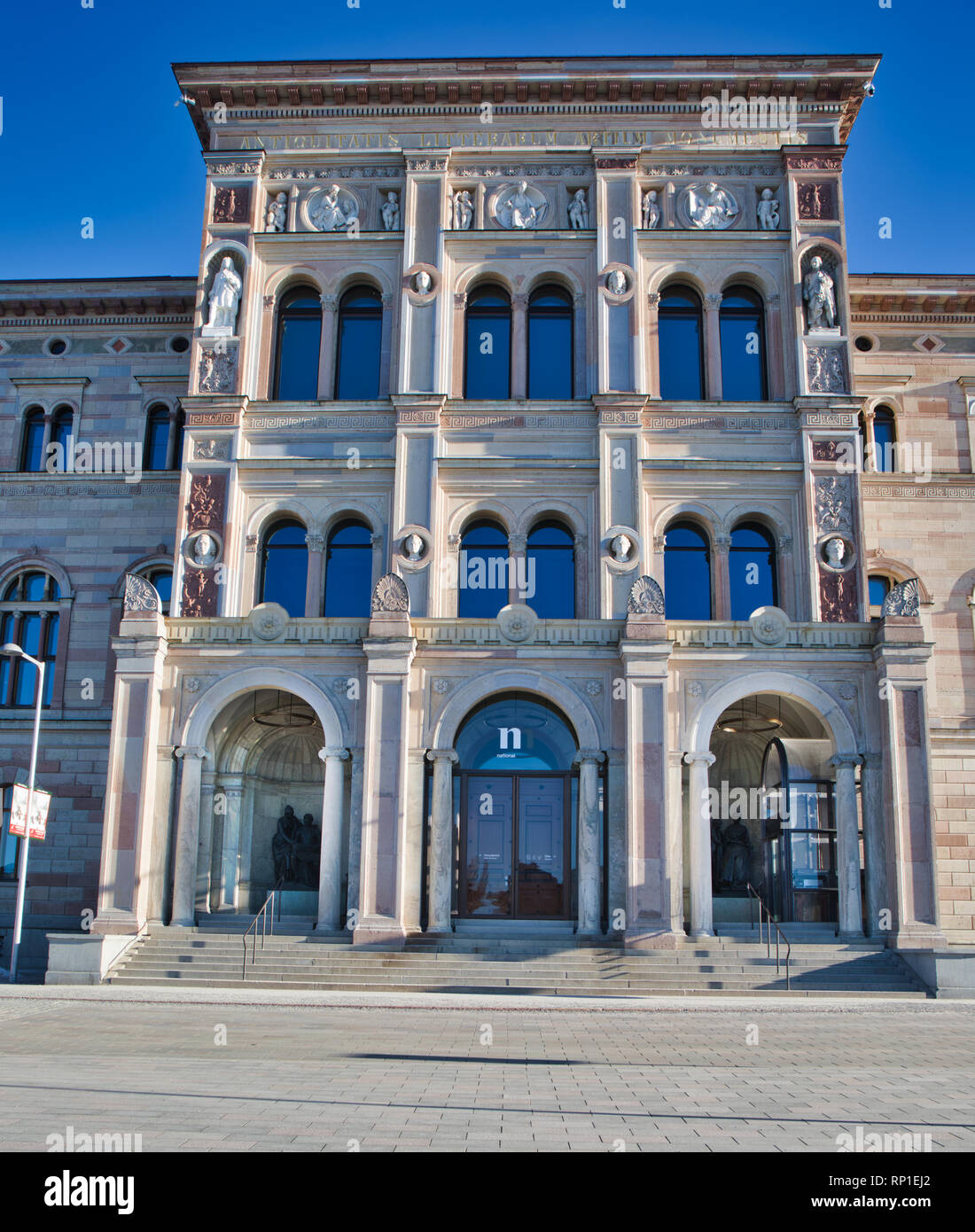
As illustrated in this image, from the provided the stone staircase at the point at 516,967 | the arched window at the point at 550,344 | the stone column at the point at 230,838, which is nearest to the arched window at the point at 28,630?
the stone column at the point at 230,838

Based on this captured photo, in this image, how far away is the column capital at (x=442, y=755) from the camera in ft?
90.7

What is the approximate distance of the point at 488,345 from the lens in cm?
3403

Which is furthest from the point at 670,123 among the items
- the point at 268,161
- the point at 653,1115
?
the point at 653,1115

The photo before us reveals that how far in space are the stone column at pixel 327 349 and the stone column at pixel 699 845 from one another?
1473 centimetres

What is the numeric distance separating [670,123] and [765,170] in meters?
3.12

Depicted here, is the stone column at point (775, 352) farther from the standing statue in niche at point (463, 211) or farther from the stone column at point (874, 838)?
the stone column at point (874, 838)

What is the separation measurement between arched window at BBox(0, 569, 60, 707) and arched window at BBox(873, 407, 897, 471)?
83.9 ft

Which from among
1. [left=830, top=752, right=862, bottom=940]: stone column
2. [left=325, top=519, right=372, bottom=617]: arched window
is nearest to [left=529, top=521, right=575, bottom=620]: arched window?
[left=325, top=519, right=372, bottom=617]: arched window

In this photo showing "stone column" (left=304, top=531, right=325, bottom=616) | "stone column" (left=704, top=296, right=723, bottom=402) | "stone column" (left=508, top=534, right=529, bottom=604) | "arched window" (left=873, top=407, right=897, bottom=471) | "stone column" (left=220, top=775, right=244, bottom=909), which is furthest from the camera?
"arched window" (left=873, top=407, right=897, bottom=471)

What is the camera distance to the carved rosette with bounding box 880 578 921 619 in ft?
91.1

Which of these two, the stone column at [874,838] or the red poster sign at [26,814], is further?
the stone column at [874,838]

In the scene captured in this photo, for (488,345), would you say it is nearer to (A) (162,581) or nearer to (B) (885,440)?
(A) (162,581)

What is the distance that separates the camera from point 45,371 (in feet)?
126

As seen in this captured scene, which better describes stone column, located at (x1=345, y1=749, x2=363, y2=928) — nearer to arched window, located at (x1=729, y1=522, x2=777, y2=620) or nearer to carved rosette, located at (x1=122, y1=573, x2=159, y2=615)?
carved rosette, located at (x1=122, y1=573, x2=159, y2=615)
